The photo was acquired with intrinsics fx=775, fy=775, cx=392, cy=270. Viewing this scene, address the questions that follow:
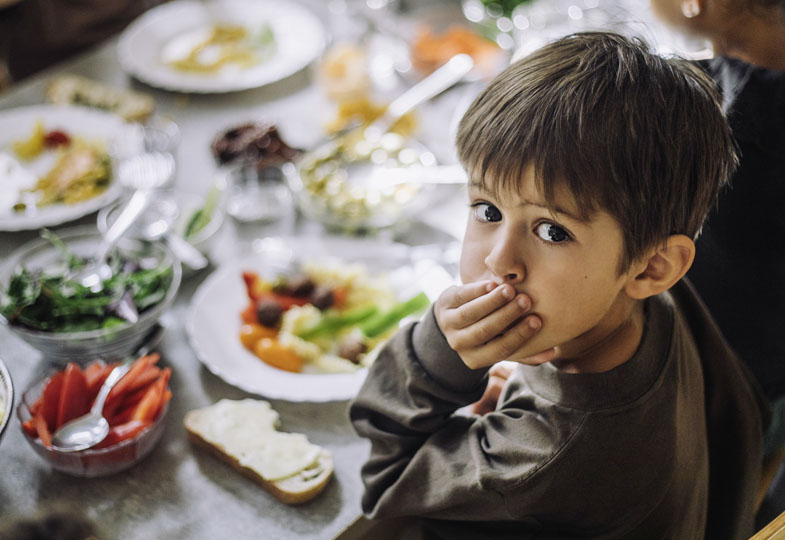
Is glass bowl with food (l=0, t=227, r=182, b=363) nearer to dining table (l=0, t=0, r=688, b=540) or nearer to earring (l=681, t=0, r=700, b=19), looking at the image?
dining table (l=0, t=0, r=688, b=540)

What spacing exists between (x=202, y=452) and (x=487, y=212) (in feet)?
1.84

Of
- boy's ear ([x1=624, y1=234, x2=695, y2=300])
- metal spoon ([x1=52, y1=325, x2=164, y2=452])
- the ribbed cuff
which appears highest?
boy's ear ([x1=624, y1=234, x2=695, y2=300])

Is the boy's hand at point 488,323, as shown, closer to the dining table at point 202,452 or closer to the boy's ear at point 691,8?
the dining table at point 202,452

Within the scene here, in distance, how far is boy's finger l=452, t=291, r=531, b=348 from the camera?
85cm

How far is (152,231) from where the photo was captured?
1.48m

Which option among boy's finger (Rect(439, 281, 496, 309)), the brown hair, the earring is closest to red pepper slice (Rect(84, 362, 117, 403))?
boy's finger (Rect(439, 281, 496, 309))

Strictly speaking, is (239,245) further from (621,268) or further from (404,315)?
(621,268)

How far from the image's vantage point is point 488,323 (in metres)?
0.86

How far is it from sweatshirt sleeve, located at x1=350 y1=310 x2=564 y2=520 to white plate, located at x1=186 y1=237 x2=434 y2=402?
177 mm

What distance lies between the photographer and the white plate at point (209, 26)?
1.95m

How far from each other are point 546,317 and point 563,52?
11.6 inches

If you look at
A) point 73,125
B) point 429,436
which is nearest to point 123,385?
point 429,436

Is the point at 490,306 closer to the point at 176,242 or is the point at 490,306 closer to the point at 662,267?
the point at 662,267

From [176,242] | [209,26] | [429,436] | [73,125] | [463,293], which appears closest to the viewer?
[463,293]
